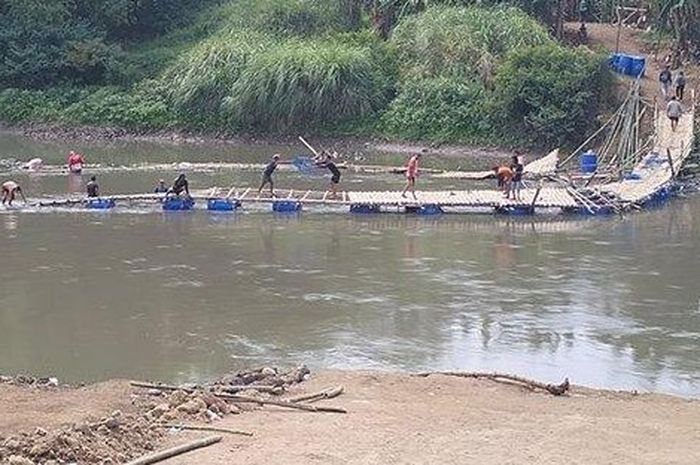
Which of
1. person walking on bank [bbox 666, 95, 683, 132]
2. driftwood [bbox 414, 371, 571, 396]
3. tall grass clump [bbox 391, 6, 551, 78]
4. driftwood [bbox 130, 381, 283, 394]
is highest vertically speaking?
tall grass clump [bbox 391, 6, 551, 78]

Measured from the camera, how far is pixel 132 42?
5344cm

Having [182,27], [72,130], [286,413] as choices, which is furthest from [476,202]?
[182,27]

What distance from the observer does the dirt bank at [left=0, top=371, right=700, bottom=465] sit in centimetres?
1049

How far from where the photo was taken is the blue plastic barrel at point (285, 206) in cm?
2689

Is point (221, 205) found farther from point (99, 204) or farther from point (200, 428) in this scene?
point (200, 428)

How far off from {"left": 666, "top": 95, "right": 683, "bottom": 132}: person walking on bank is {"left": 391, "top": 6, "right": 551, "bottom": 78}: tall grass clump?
7986mm

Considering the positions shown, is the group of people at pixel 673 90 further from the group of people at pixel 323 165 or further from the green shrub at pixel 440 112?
Result: the group of people at pixel 323 165

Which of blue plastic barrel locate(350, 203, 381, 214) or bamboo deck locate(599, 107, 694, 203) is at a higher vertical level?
bamboo deck locate(599, 107, 694, 203)

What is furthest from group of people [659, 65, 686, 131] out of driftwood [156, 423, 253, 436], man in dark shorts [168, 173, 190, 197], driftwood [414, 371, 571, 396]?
driftwood [156, 423, 253, 436]

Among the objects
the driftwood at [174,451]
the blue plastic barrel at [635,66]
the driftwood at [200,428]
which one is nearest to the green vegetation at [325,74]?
the blue plastic barrel at [635,66]

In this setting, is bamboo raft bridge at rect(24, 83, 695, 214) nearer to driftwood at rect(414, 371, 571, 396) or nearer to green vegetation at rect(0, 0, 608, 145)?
green vegetation at rect(0, 0, 608, 145)

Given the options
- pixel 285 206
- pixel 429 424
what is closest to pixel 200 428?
pixel 429 424

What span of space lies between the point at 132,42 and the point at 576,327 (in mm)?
39878

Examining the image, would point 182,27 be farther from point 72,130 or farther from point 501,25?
point 501,25
